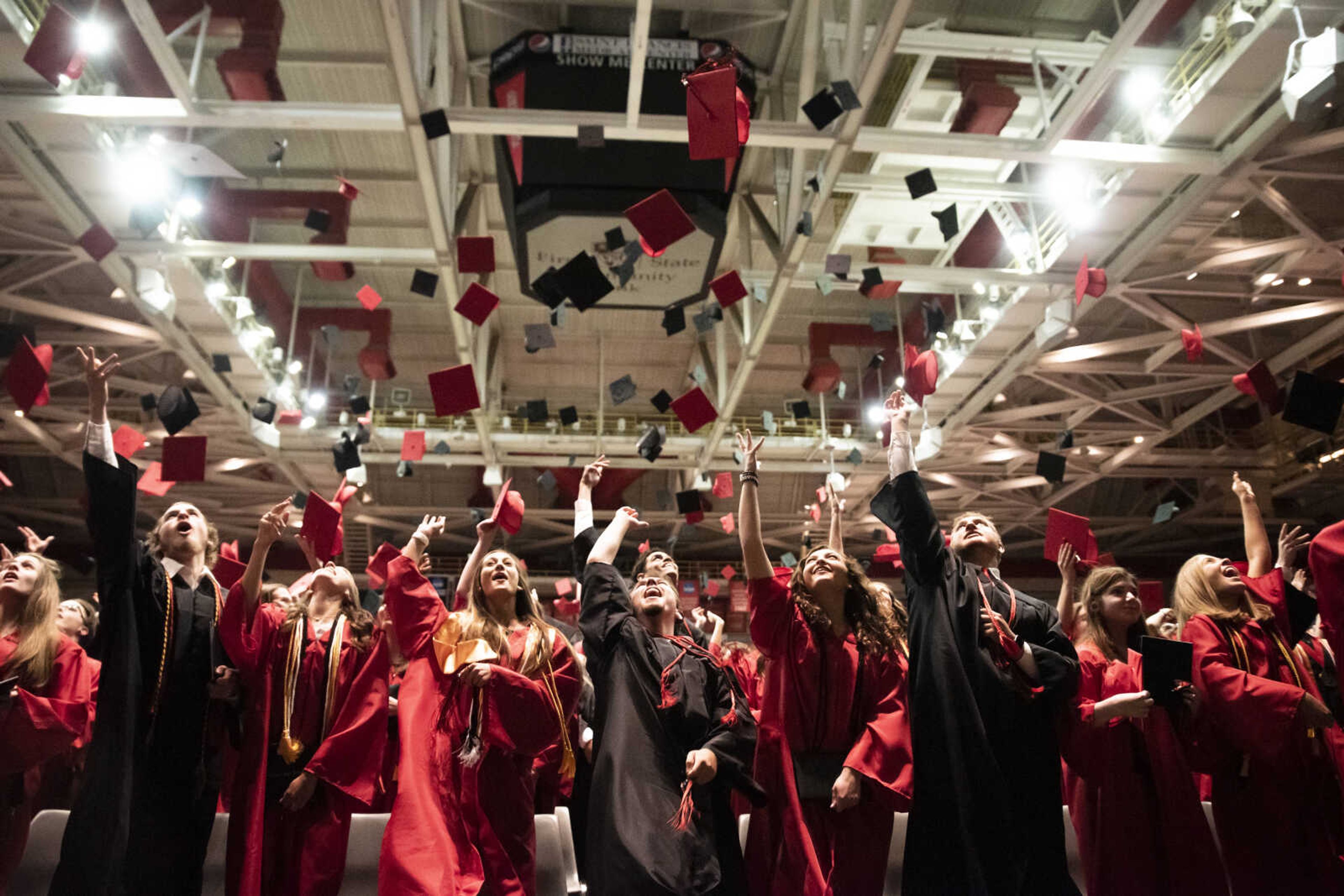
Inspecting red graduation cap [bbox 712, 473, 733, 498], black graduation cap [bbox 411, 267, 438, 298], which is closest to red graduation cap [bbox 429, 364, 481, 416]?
black graduation cap [bbox 411, 267, 438, 298]

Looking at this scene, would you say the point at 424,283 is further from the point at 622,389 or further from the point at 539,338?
the point at 622,389

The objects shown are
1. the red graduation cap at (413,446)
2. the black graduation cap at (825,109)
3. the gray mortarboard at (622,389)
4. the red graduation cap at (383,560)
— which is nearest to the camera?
the red graduation cap at (383,560)

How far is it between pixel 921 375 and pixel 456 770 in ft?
23.2

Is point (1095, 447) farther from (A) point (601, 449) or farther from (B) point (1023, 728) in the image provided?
(B) point (1023, 728)

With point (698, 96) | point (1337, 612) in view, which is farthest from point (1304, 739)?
point (698, 96)

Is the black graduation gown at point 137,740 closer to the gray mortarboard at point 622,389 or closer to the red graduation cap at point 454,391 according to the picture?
the red graduation cap at point 454,391

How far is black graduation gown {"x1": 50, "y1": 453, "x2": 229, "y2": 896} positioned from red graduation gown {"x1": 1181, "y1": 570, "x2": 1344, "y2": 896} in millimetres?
3569

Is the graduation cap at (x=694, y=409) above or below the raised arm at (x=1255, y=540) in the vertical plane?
above

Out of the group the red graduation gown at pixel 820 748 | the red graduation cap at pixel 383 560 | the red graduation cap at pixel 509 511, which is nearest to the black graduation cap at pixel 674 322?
the red graduation cap at pixel 509 511

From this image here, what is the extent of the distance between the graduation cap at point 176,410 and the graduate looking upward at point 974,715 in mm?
4408

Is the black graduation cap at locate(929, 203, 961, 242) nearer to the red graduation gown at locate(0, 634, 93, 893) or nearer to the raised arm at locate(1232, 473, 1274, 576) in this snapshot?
the raised arm at locate(1232, 473, 1274, 576)

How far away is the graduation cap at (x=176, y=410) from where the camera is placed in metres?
5.33

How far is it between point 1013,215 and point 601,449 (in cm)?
637

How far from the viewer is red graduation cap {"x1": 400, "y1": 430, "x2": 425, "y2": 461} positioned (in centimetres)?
1034
